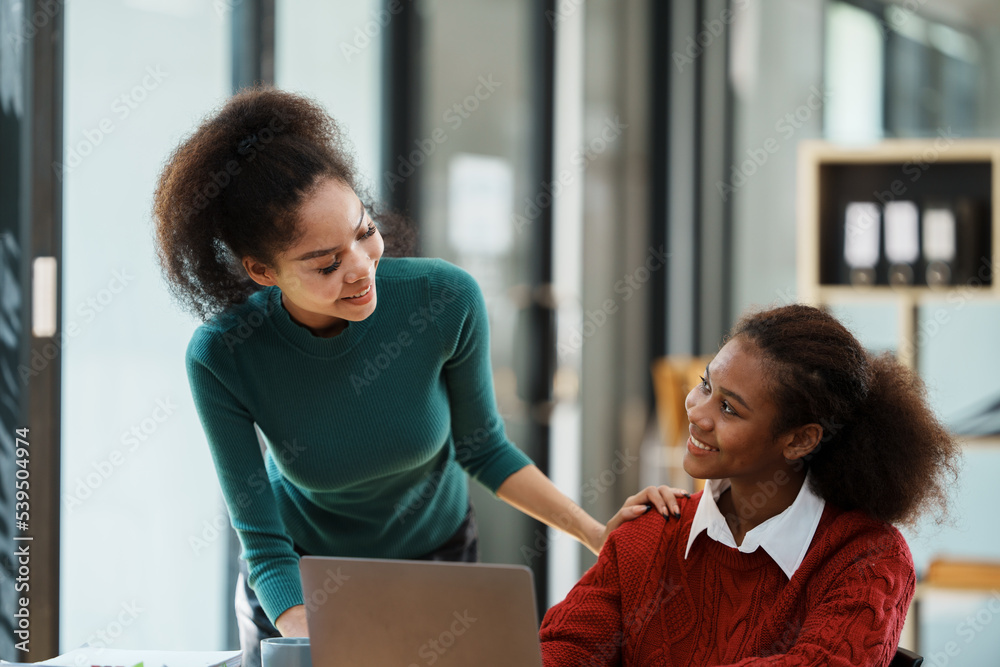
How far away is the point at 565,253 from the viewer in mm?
3766

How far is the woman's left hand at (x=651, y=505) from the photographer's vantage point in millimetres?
1397

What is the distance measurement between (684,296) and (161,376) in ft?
9.12

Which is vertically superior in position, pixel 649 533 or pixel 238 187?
pixel 238 187

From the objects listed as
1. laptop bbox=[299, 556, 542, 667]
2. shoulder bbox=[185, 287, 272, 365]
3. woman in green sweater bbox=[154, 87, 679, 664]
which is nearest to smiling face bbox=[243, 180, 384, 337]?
woman in green sweater bbox=[154, 87, 679, 664]

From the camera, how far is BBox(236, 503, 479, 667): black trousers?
5.10 ft

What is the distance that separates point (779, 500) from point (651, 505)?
8.2 inches

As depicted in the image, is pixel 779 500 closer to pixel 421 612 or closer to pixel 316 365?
pixel 421 612

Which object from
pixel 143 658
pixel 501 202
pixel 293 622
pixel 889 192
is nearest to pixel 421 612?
pixel 293 622

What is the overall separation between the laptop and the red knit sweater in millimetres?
284

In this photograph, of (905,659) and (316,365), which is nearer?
(905,659)

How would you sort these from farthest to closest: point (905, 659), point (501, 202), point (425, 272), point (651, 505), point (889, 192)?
point (501, 202) → point (889, 192) → point (425, 272) → point (651, 505) → point (905, 659)

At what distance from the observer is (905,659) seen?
3.95 feet

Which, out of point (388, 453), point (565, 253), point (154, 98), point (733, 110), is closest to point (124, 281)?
point (154, 98)

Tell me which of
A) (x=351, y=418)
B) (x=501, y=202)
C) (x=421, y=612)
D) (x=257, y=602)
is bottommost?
(x=257, y=602)
